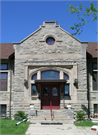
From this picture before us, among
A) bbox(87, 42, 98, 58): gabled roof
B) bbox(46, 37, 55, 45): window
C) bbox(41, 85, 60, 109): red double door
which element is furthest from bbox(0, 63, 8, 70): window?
bbox(87, 42, 98, 58): gabled roof

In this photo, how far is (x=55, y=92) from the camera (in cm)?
1648

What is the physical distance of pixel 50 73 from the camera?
16.2m

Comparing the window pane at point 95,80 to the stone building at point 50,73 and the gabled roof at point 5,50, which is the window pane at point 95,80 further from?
the gabled roof at point 5,50

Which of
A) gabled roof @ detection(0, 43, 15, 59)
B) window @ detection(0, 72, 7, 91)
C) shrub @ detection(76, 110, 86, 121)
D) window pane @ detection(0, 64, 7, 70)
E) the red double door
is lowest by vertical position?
shrub @ detection(76, 110, 86, 121)

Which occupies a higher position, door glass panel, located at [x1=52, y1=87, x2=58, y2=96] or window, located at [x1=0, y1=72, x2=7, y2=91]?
window, located at [x1=0, y1=72, x2=7, y2=91]

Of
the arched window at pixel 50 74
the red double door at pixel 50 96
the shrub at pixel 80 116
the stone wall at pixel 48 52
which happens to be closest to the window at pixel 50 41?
the stone wall at pixel 48 52

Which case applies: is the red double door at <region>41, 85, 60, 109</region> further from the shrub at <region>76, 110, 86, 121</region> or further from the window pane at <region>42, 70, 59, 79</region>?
the shrub at <region>76, 110, 86, 121</region>

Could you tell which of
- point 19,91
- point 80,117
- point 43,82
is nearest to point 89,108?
point 80,117

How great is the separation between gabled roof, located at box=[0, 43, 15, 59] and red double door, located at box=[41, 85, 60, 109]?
4.59 m

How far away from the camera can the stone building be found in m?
15.6

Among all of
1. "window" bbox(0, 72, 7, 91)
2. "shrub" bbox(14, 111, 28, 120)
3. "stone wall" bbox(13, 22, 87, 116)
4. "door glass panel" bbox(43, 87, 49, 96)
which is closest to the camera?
"shrub" bbox(14, 111, 28, 120)

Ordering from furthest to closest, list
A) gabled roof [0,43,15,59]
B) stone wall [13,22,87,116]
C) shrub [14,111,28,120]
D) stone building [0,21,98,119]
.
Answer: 1. gabled roof [0,43,15,59]
2. stone wall [13,22,87,116]
3. stone building [0,21,98,119]
4. shrub [14,111,28,120]

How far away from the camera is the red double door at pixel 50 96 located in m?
16.1

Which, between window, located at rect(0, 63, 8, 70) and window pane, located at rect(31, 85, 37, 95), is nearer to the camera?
window pane, located at rect(31, 85, 37, 95)
